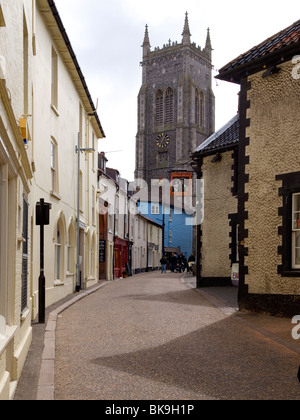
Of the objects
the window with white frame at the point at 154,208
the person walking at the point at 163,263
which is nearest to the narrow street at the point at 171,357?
the person walking at the point at 163,263

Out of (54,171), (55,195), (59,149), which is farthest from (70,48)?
(55,195)

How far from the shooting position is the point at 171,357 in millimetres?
7734

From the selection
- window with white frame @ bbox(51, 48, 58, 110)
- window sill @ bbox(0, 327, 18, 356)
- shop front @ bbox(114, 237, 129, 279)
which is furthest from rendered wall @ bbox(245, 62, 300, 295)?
shop front @ bbox(114, 237, 129, 279)


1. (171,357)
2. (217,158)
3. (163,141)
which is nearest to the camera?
(171,357)

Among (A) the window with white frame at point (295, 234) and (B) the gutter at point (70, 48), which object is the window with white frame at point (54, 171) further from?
(A) the window with white frame at point (295, 234)

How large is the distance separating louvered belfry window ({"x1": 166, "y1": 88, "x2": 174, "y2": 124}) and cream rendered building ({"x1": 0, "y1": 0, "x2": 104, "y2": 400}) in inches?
2429

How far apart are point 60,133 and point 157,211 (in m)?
49.7

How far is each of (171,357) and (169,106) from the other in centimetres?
8539

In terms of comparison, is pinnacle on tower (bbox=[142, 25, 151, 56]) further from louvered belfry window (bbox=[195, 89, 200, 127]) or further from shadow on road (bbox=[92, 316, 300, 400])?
shadow on road (bbox=[92, 316, 300, 400])

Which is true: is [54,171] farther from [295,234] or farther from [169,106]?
[169,106]

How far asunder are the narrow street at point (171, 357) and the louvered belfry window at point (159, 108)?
263ft
